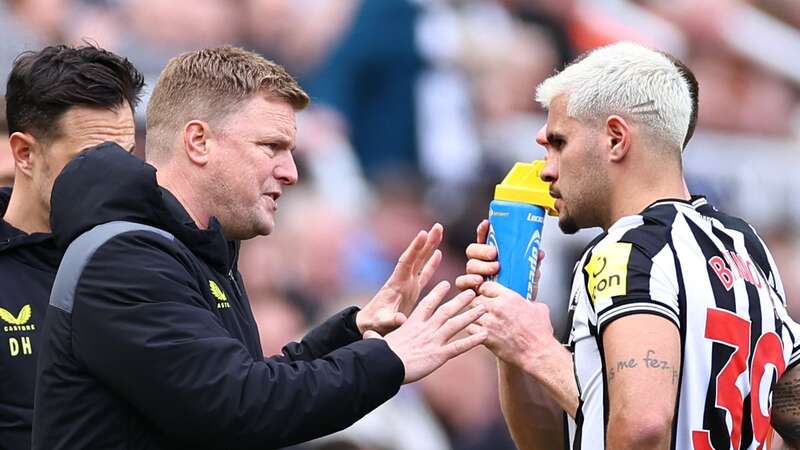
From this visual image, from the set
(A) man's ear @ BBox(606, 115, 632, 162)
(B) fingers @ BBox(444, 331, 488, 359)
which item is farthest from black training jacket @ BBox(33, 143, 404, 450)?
(A) man's ear @ BBox(606, 115, 632, 162)

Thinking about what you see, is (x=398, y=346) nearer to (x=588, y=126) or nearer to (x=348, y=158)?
(x=588, y=126)

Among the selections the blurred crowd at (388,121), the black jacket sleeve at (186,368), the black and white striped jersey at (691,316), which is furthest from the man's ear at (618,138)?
the blurred crowd at (388,121)

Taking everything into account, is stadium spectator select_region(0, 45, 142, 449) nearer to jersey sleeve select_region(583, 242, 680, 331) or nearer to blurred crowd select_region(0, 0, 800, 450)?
jersey sleeve select_region(583, 242, 680, 331)

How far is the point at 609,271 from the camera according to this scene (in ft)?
9.41

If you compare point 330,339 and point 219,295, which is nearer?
point 219,295

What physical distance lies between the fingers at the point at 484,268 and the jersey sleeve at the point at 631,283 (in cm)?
31

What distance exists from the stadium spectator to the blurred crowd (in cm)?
238

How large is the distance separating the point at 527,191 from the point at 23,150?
1.49m

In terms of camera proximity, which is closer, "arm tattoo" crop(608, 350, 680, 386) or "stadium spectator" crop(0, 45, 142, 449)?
"arm tattoo" crop(608, 350, 680, 386)

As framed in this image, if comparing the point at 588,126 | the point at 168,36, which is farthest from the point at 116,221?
Result: the point at 168,36

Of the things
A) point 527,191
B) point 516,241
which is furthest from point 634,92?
point 516,241

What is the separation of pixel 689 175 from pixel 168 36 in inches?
125

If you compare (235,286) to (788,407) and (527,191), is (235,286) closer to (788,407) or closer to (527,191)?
(527,191)

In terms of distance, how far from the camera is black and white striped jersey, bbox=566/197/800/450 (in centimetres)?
284
